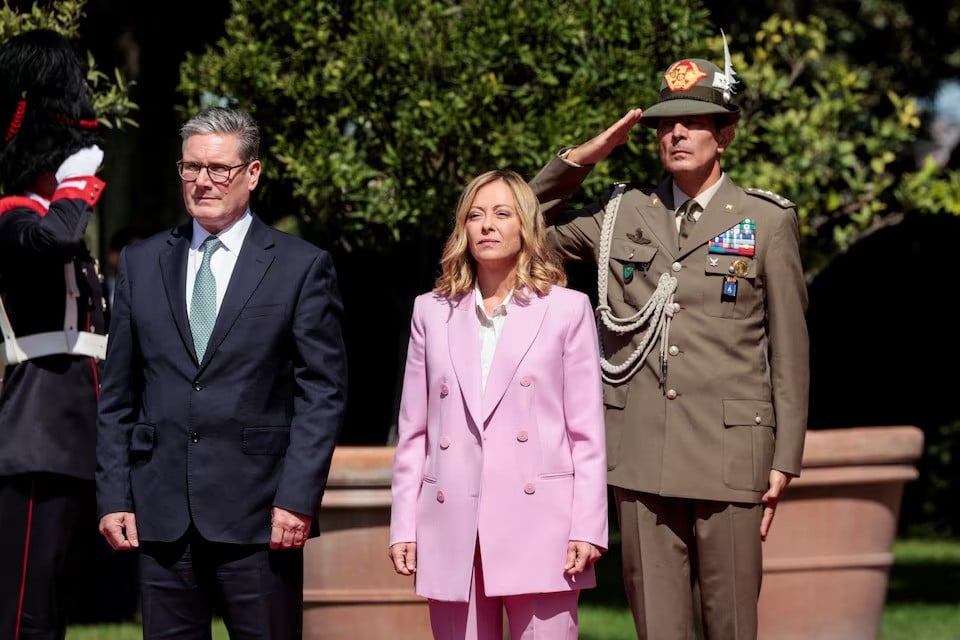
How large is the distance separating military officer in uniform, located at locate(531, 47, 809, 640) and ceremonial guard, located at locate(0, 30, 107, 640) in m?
1.71

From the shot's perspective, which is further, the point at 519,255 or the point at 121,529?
the point at 519,255

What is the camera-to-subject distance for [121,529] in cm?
409

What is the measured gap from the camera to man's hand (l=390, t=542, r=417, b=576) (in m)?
4.17

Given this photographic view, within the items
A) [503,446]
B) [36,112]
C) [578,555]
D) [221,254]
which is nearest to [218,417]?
[221,254]

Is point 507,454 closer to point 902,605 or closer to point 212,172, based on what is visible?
point 212,172

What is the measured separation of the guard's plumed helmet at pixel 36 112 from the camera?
15.9 ft

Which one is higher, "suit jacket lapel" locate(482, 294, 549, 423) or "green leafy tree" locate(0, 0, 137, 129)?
"green leafy tree" locate(0, 0, 137, 129)

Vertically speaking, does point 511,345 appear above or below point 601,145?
below

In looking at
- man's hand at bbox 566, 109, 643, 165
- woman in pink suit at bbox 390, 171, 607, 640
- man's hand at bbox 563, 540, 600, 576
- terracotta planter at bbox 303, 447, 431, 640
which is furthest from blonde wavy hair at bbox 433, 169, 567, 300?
terracotta planter at bbox 303, 447, 431, 640

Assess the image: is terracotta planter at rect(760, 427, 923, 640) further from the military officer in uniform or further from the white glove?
the white glove

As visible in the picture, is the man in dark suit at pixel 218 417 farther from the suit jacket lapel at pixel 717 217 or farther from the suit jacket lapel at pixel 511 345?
the suit jacket lapel at pixel 717 217

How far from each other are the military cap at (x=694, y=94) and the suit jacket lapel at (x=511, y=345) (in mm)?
850

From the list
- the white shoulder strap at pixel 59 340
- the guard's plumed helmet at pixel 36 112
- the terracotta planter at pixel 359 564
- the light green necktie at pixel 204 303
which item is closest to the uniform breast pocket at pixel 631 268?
the light green necktie at pixel 204 303

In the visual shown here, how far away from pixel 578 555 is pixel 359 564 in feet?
6.36
